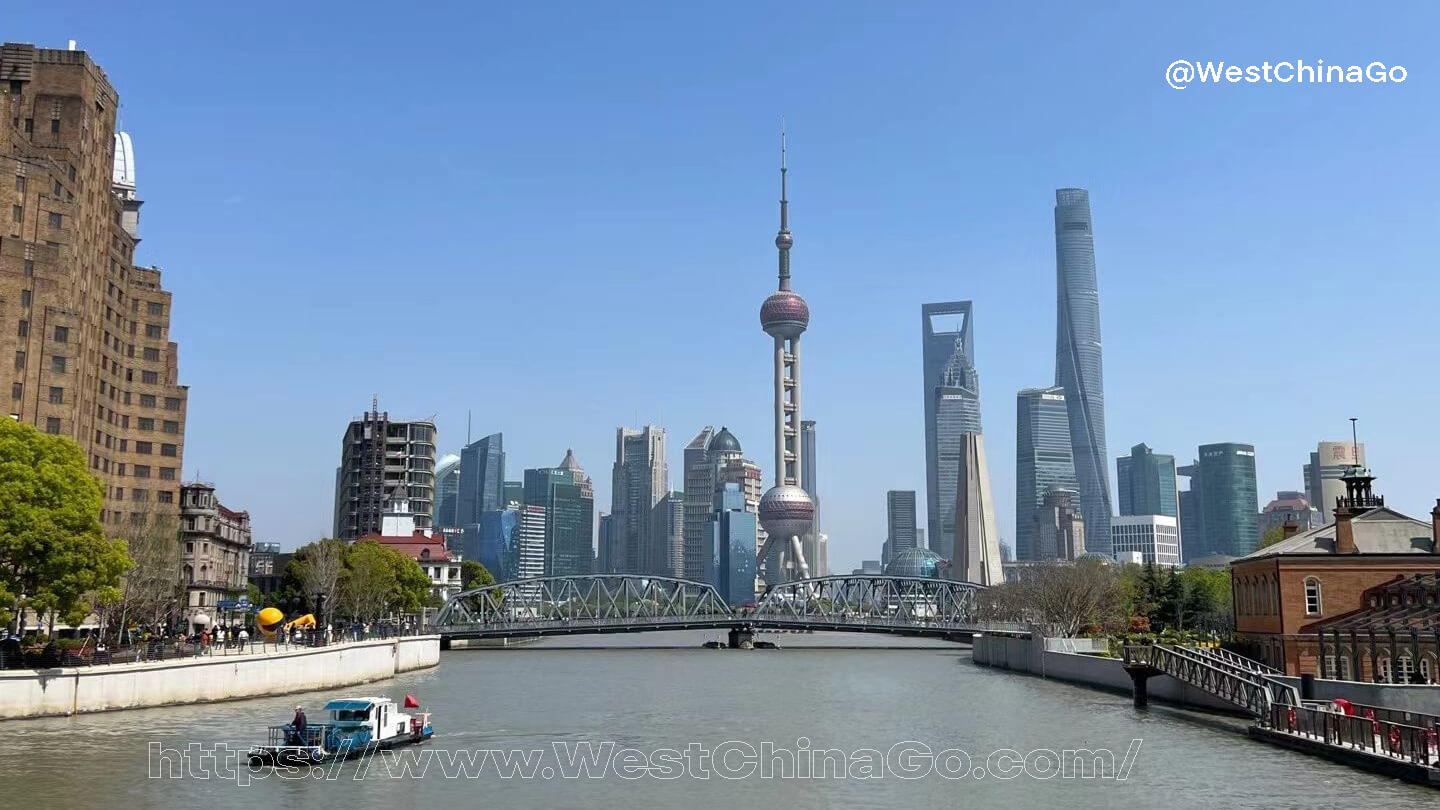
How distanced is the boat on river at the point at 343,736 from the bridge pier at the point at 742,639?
446 feet

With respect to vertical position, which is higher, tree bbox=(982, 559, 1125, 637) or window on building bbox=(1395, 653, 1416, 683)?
tree bbox=(982, 559, 1125, 637)

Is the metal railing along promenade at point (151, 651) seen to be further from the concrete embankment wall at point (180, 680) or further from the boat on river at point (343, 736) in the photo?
the boat on river at point (343, 736)

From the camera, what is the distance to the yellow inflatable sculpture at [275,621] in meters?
63.8

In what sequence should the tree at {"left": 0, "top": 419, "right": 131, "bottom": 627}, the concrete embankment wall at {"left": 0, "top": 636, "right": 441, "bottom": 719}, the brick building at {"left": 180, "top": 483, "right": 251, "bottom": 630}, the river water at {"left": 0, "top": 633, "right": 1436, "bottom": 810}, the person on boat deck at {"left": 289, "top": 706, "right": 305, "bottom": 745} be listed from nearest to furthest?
the river water at {"left": 0, "top": 633, "right": 1436, "bottom": 810}, the person on boat deck at {"left": 289, "top": 706, "right": 305, "bottom": 745}, the concrete embankment wall at {"left": 0, "top": 636, "right": 441, "bottom": 719}, the tree at {"left": 0, "top": 419, "right": 131, "bottom": 627}, the brick building at {"left": 180, "top": 483, "right": 251, "bottom": 630}

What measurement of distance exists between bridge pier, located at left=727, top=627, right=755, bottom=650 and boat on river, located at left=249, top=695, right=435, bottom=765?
136m

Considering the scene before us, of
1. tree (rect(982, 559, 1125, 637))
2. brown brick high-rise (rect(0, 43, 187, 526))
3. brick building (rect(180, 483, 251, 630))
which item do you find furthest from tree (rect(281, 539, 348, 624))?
Answer: tree (rect(982, 559, 1125, 637))

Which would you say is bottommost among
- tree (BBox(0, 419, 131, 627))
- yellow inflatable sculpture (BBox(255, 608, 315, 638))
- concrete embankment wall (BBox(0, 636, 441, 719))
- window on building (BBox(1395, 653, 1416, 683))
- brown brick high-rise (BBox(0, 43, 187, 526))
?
concrete embankment wall (BBox(0, 636, 441, 719))

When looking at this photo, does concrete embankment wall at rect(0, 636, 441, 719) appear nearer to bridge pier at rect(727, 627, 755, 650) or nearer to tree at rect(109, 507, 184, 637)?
tree at rect(109, 507, 184, 637)

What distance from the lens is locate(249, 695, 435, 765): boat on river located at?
167 feet

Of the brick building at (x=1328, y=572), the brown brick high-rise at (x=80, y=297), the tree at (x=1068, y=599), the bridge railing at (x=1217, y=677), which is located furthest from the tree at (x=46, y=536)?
the tree at (x=1068, y=599)

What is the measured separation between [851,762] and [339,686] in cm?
4894

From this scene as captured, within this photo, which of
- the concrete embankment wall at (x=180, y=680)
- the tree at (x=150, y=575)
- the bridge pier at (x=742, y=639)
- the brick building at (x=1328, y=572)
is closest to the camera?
the concrete embankment wall at (x=180, y=680)

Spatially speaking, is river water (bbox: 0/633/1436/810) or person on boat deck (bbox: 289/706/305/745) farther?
person on boat deck (bbox: 289/706/305/745)

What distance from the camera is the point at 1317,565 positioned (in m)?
76.6
